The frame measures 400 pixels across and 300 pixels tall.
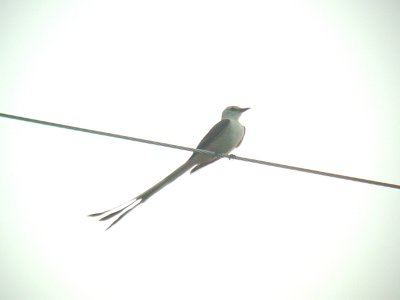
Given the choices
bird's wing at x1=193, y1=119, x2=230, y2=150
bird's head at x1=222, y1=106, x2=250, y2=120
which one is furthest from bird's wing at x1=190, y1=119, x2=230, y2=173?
bird's head at x1=222, y1=106, x2=250, y2=120

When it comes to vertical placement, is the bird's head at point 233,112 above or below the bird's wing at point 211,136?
above

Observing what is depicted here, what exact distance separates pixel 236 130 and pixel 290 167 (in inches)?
105

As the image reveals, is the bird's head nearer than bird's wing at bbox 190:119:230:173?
No

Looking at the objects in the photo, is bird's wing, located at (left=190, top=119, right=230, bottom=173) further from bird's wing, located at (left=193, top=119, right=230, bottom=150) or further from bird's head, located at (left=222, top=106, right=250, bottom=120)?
bird's head, located at (left=222, top=106, right=250, bottom=120)

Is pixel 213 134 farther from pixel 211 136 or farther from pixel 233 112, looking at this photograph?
pixel 233 112

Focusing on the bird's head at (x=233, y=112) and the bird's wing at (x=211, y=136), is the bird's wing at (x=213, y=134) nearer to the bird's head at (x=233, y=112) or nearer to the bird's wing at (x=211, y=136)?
the bird's wing at (x=211, y=136)

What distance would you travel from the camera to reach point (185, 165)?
448 centimetres

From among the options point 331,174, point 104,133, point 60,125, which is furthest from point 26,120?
point 331,174

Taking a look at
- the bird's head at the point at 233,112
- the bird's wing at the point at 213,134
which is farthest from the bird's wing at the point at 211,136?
the bird's head at the point at 233,112

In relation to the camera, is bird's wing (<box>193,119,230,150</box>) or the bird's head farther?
the bird's head

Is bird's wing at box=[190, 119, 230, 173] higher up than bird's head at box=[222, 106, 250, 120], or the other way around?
bird's head at box=[222, 106, 250, 120]

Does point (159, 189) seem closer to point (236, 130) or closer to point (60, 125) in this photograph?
point (60, 125)

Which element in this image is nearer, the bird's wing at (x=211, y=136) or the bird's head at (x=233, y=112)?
the bird's wing at (x=211, y=136)

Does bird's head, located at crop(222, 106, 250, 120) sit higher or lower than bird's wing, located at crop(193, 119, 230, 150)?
higher
